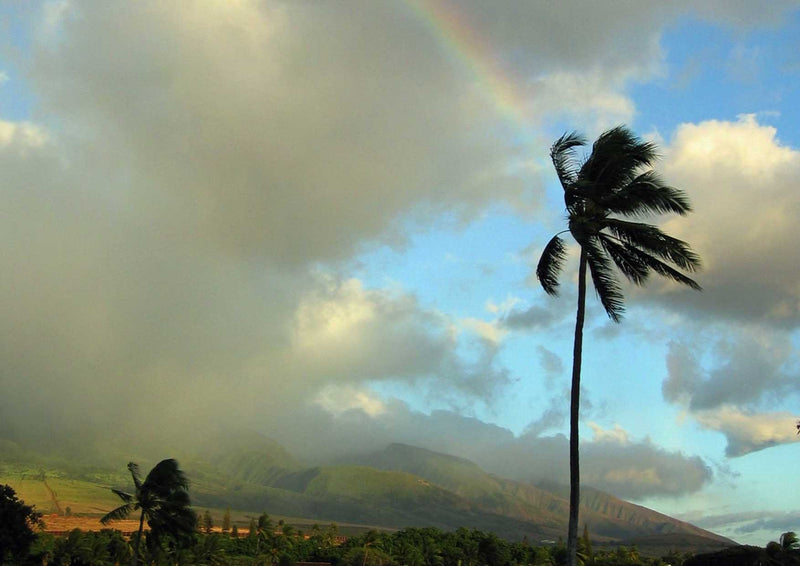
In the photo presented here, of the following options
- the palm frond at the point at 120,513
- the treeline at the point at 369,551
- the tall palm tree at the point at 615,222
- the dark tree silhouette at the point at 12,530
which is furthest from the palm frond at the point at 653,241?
the treeline at the point at 369,551

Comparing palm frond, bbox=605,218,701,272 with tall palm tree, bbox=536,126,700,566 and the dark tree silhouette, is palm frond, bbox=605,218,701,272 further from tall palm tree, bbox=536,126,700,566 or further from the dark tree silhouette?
the dark tree silhouette

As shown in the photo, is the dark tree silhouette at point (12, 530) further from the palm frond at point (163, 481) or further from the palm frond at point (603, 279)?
the palm frond at point (603, 279)

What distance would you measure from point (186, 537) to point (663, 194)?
53.9 m

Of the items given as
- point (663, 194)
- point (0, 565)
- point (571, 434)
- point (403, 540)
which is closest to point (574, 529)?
point (571, 434)

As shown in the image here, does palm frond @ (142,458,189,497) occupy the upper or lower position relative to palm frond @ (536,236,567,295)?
lower

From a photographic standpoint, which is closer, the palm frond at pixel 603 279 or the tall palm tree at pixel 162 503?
the palm frond at pixel 603 279

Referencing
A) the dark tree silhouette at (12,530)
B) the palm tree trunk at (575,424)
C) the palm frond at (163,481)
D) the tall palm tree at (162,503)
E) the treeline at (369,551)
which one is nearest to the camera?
the palm tree trunk at (575,424)

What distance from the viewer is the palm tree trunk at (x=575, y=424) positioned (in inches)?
945

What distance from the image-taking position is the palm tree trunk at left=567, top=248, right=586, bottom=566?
945 inches

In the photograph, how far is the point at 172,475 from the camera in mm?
63844

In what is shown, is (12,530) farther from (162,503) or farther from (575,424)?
(575,424)

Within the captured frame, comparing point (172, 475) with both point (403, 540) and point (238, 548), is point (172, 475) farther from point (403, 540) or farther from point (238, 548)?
point (403, 540)

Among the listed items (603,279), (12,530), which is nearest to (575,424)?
(603,279)

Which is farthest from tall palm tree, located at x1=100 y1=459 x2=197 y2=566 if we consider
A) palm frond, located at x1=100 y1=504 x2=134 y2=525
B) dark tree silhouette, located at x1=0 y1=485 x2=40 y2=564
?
dark tree silhouette, located at x1=0 y1=485 x2=40 y2=564
